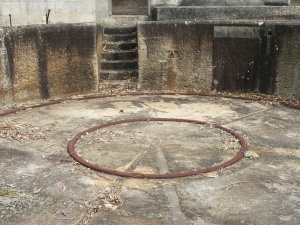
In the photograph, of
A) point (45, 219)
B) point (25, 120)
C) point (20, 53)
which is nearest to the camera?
point (45, 219)

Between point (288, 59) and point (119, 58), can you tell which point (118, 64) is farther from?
point (288, 59)

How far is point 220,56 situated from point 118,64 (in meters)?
1.80

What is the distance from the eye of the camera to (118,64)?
6770mm

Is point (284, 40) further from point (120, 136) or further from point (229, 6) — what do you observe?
point (120, 136)

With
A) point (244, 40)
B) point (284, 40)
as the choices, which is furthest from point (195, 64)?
point (284, 40)

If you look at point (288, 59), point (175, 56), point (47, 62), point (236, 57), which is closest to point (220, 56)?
point (236, 57)

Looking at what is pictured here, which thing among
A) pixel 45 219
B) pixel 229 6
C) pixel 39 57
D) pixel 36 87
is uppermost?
pixel 229 6

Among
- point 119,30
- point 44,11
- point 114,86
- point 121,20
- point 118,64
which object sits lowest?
point 114,86

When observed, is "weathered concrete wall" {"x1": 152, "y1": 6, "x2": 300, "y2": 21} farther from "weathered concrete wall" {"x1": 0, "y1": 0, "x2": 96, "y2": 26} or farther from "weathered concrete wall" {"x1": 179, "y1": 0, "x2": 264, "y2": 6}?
"weathered concrete wall" {"x1": 0, "y1": 0, "x2": 96, "y2": 26}

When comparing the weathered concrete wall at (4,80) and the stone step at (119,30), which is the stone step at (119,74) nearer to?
the stone step at (119,30)

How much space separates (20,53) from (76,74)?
3.28 feet

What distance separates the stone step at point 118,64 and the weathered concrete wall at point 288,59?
2.44m

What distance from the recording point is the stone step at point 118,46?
23.0 feet

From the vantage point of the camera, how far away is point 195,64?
6.45m
